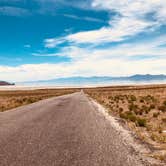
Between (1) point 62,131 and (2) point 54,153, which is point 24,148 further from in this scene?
(1) point 62,131

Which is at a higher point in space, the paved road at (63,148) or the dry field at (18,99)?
the paved road at (63,148)

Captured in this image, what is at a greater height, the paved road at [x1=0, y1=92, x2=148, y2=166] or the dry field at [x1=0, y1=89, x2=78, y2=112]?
the paved road at [x1=0, y1=92, x2=148, y2=166]

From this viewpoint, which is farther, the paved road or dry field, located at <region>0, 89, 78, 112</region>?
dry field, located at <region>0, 89, 78, 112</region>

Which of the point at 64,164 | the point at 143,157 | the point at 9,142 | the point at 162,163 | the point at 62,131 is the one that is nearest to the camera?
the point at 64,164

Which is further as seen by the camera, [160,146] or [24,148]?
[160,146]

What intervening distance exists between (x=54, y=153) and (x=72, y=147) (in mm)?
916

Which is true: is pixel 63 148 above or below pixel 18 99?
above

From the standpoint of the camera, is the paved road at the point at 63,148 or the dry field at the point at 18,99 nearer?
the paved road at the point at 63,148

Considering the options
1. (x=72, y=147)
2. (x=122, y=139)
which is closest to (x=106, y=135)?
(x=122, y=139)

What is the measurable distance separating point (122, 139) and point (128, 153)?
223 cm

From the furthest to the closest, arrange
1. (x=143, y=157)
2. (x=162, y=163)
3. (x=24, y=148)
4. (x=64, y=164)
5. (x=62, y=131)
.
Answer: (x=62, y=131)
(x=24, y=148)
(x=143, y=157)
(x=162, y=163)
(x=64, y=164)

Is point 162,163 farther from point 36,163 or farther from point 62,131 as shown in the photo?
point 62,131

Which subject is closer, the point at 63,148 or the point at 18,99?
the point at 63,148

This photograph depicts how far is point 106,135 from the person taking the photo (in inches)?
427
